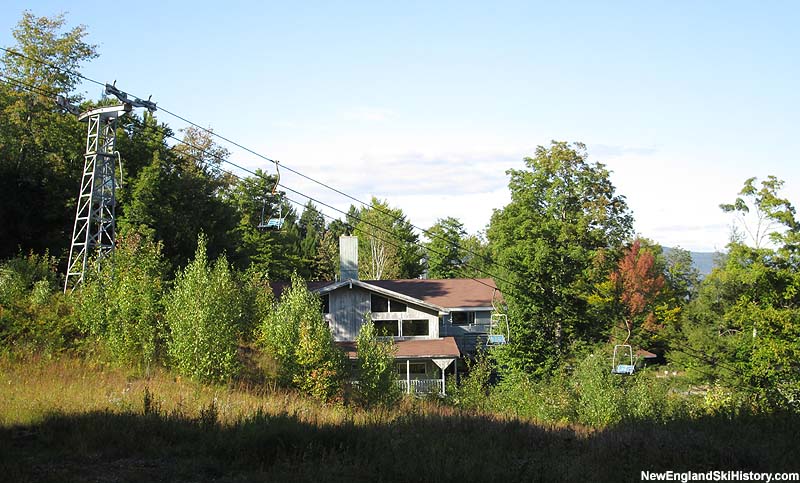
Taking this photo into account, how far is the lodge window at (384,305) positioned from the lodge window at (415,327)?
90 cm

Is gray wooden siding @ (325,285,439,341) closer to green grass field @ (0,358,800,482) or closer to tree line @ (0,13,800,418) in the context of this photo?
tree line @ (0,13,800,418)

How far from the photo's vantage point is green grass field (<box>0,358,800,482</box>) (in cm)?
761

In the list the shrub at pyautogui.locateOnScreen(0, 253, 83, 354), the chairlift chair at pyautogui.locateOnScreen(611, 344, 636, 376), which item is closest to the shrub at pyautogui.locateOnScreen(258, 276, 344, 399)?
the shrub at pyautogui.locateOnScreen(0, 253, 83, 354)

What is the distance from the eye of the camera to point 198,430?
9.34 metres

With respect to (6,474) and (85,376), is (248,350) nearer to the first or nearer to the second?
(85,376)

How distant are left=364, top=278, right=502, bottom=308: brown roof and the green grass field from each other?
31.0 m

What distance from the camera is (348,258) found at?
134 feet

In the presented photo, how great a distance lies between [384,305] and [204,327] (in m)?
21.0

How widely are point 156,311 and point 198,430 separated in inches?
482

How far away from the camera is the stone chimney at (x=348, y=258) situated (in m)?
40.4

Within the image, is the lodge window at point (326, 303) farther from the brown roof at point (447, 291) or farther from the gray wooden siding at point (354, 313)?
the brown roof at point (447, 291)

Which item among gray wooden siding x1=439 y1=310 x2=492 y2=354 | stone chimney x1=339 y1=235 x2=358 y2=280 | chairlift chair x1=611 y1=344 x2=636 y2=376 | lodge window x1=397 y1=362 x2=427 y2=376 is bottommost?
lodge window x1=397 y1=362 x2=427 y2=376

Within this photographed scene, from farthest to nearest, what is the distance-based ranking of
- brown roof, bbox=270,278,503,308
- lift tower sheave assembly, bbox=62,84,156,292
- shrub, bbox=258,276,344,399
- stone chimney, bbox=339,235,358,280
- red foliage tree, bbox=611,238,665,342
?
red foliage tree, bbox=611,238,665,342 < brown roof, bbox=270,278,503,308 < stone chimney, bbox=339,235,358,280 < lift tower sheave assembly, bbox=62,84,156,292 < shrub, bbox=258,276,344,399

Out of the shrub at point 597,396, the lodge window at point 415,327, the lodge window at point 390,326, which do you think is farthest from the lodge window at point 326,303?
the shrub at point 597,396
